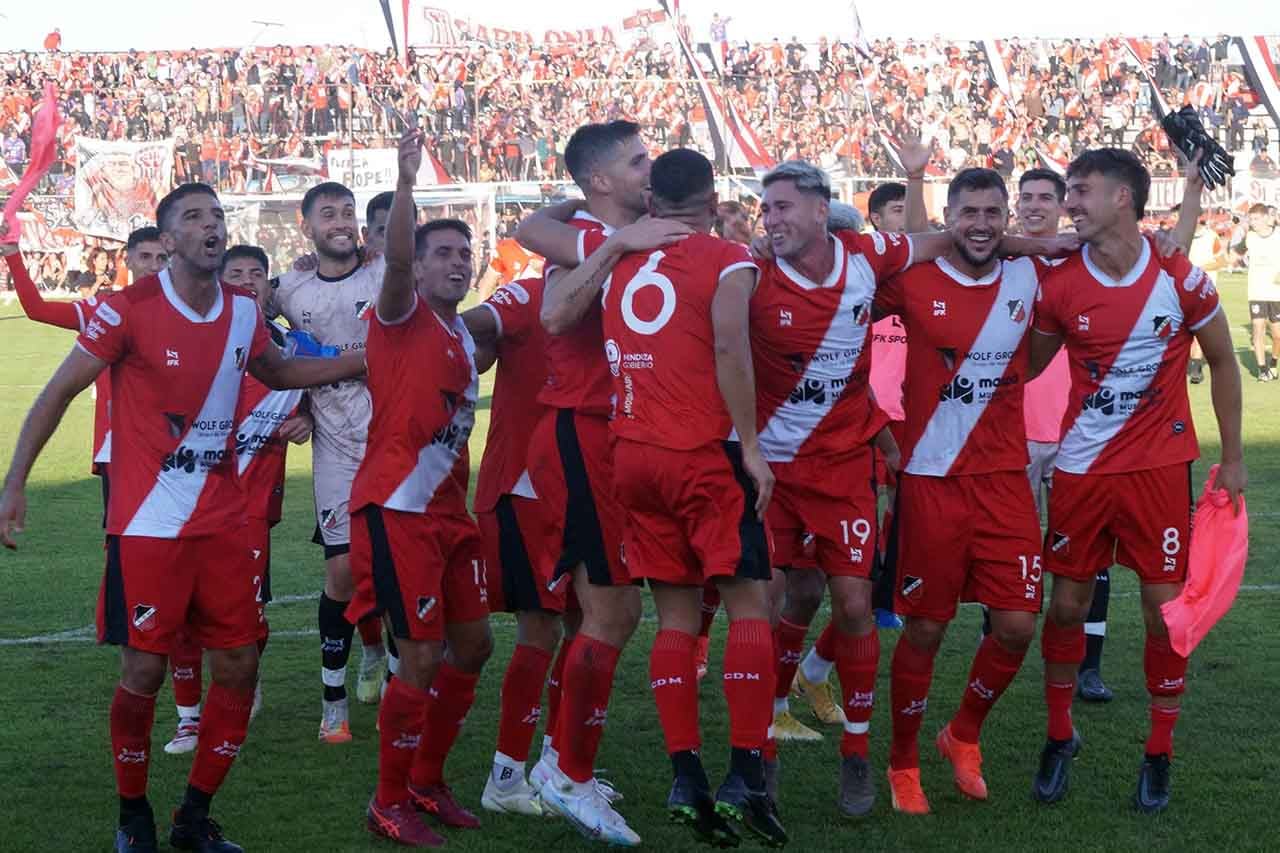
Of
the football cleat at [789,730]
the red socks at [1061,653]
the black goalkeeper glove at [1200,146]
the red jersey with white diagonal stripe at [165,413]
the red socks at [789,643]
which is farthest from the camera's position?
the football cleat at [789,730]

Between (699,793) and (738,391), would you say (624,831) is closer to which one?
(699,793)

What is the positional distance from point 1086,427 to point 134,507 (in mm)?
3355

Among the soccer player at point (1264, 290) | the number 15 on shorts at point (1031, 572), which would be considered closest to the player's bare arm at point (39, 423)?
the number 15 on shorts at point (1031, 572)

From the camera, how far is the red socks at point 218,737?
17.0ft

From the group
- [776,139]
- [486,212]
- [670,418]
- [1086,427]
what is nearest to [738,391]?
[670,418]

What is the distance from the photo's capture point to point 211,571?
5.15 metres

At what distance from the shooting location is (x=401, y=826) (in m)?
5.24

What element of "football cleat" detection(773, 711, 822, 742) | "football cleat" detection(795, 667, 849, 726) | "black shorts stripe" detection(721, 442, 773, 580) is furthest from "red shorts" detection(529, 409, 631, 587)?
"football cleat" detection(795, 667, 849, 726)

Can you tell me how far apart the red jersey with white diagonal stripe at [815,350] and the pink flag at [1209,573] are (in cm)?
126

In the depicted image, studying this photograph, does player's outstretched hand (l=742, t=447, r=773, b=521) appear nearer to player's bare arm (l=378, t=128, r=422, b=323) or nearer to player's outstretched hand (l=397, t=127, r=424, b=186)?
player's bare arm (l=378, t=128, r=422, b=323)

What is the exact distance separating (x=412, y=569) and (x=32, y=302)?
2.10m

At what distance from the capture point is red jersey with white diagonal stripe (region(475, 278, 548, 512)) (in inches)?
229

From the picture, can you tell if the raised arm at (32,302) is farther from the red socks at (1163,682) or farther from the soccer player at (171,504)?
the red socks at (1163,682)

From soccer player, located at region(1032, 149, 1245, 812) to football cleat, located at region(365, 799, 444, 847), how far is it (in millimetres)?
2183
